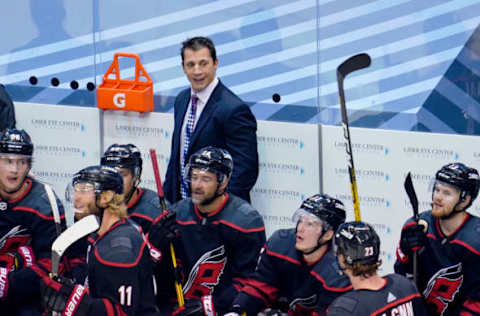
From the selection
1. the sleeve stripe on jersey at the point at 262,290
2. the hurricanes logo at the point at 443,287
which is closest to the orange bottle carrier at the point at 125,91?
the sleeve stripe on jersey at the point at 262,290

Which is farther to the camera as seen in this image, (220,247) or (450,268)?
(220,247)

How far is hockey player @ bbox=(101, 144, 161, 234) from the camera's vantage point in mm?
7586

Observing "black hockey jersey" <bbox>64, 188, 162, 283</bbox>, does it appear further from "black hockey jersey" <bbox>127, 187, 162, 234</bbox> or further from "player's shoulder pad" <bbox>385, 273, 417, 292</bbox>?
"player's shoulder pad" <bbox>385, 273, 417, 292</bbox>

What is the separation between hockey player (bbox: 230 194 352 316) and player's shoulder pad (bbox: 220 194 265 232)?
0.24 metres

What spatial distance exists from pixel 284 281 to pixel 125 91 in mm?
2656

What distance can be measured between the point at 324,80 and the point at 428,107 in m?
0.76

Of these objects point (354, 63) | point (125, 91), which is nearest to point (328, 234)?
point (354, 63)

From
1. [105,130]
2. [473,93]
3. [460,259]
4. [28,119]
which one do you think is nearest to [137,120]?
[105,130]

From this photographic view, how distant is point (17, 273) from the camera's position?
24.4 feet

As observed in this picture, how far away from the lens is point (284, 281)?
690 cm

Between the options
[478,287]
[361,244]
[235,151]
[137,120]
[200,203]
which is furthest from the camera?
[137,120]

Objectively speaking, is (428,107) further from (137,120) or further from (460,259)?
(137,120)

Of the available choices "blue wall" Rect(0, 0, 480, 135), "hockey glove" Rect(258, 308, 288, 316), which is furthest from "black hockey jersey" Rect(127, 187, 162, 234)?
"blue wall" Rect(0, 0, 480, 135)

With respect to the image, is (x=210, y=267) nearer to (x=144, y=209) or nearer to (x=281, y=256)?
(x=281, y=256)
